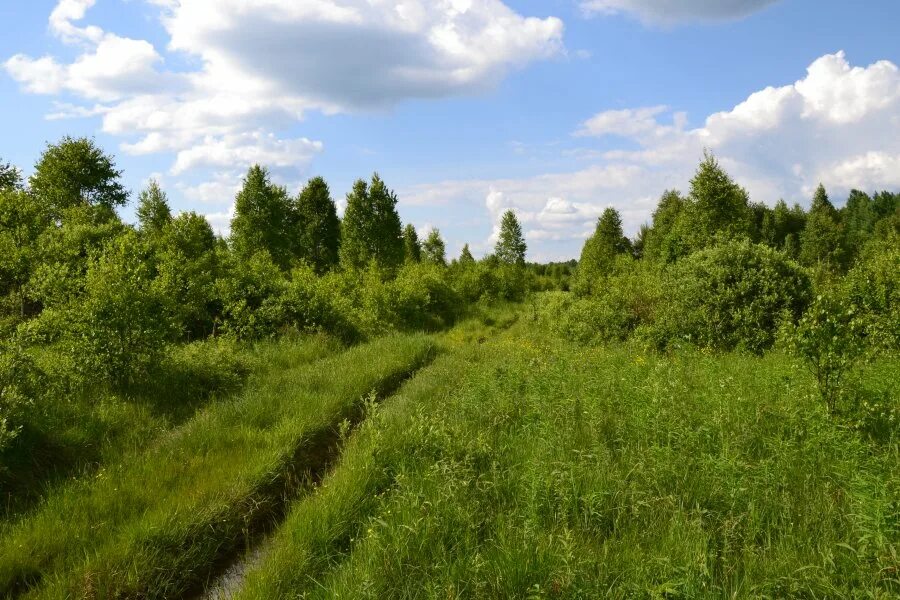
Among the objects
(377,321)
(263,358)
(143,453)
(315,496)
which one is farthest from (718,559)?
(377,321)

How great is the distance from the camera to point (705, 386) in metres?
8.06

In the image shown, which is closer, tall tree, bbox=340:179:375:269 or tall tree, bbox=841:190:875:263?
tall tree, bbox=340:179:375:269

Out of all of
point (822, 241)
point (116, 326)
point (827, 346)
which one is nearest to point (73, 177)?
point (116, 326)

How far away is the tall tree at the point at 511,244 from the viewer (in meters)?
51.4

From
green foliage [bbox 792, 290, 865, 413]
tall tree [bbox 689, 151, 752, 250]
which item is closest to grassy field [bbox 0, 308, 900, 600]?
green foliage [bbox 792, 290, 865, 413]

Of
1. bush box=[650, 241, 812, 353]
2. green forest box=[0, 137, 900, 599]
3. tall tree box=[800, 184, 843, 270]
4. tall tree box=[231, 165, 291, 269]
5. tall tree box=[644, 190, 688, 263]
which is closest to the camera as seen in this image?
green forest box=[0, 137, 900, 599]

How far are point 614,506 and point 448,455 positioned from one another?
6.70 feet

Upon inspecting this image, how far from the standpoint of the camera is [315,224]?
38875 millimetres

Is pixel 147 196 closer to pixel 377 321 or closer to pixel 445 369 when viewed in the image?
pixel 377 321

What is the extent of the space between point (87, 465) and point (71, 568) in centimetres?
221

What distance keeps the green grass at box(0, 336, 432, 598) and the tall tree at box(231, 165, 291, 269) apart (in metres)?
26.0

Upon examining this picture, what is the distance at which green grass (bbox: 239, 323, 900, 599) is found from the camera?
154 inches

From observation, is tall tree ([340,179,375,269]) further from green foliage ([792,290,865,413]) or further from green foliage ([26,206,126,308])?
green foliage ([792,290,865,413])

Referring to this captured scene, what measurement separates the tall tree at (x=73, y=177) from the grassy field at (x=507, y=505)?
25.4 m
